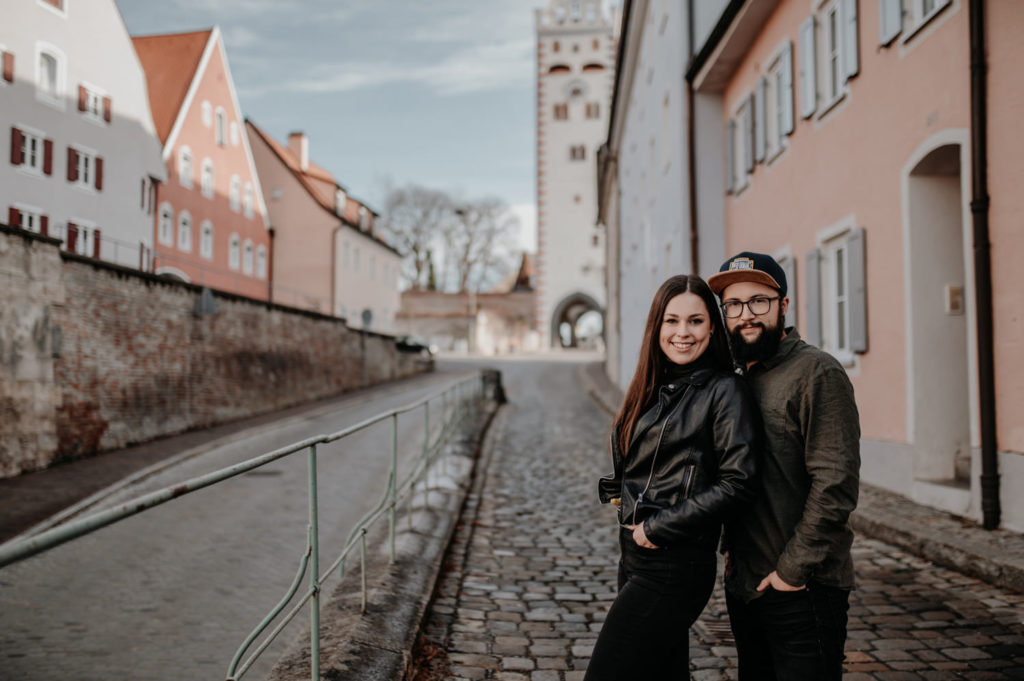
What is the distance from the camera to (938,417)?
8.78m

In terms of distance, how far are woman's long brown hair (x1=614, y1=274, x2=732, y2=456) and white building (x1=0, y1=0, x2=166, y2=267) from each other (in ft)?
72.0

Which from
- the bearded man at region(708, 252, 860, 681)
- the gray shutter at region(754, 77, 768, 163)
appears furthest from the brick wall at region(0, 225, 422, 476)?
the bearded man at region(708, 252, 860, 681)

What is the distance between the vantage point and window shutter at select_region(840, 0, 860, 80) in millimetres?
9953

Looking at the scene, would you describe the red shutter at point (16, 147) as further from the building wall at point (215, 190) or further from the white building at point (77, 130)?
the building wall at point (215, 190)

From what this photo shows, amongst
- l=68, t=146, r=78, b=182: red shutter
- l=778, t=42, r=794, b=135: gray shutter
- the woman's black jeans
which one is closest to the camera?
the woman's black jeans

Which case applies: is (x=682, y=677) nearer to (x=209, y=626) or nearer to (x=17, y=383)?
(x=209, y=626)

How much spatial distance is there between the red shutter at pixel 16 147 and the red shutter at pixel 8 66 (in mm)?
1325

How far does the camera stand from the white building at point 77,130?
23391 mm

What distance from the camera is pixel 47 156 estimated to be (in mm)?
24766

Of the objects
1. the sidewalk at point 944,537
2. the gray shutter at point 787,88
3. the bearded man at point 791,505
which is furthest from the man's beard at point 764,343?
the gray shutter at point 787,88

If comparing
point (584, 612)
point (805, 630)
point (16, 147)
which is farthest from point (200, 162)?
point (805, 630)

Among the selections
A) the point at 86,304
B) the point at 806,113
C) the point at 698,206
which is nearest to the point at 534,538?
the point at 806,113

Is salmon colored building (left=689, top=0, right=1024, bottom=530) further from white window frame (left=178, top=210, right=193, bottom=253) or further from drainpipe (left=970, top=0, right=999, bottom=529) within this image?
white window frame (left=178, top=210, right=193, bottom=253)

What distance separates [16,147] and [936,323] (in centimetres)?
2356
